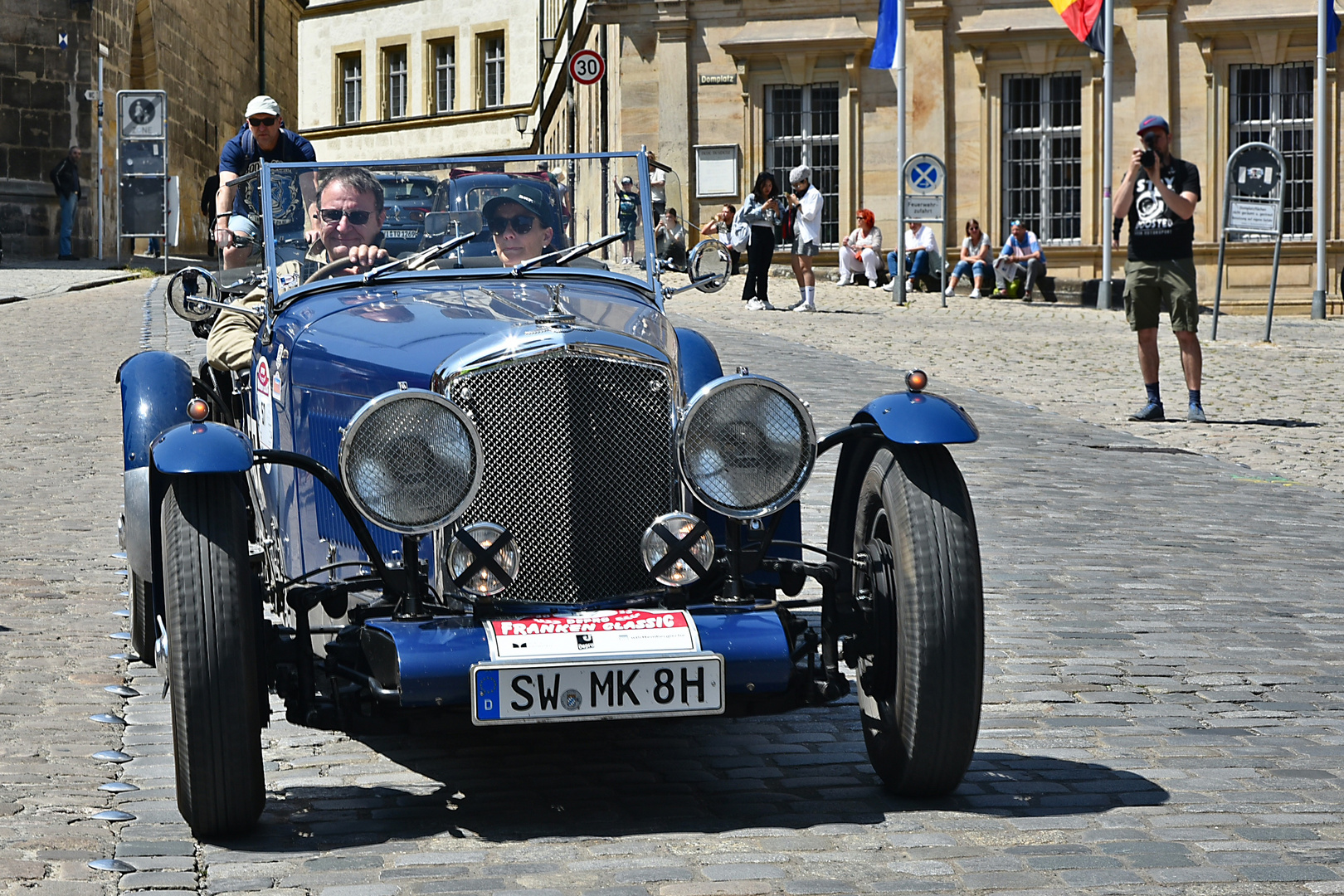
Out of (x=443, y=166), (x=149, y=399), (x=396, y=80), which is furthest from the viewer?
(x=396, y=80)

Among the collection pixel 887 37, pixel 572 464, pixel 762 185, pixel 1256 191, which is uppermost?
pixel 887 37

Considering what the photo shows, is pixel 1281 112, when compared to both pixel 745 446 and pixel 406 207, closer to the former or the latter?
pixel 406 207

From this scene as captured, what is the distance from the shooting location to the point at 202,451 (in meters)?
4.54

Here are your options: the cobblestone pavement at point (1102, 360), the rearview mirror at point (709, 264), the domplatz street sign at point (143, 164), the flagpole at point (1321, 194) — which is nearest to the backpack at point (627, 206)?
the rearview mirror at point (709, 264)

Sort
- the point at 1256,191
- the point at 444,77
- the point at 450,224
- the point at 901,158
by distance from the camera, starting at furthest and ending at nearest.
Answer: the point at 444,77 → the point at 901,158 → the point at 1256,191 → the point at 450,224

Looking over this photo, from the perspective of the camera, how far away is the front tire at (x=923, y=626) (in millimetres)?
4602

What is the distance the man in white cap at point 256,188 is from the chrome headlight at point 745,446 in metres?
1.89

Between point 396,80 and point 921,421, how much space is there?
56742mm

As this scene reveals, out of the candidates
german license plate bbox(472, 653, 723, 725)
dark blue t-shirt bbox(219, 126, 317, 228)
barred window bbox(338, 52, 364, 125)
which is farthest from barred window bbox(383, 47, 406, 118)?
german license plate bbox(472, 653, 723, 725)

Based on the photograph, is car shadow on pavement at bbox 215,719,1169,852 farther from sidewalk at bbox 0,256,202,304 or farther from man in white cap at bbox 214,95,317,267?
sidewalk at bbox 0,256,202,304

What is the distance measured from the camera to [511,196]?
6.11 meters

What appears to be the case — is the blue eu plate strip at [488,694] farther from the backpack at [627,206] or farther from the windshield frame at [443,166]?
the backpack at [627,206]

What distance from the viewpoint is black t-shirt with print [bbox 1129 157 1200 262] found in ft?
40.7

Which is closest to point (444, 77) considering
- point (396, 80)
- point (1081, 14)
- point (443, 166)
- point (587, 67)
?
point (396, 80)
